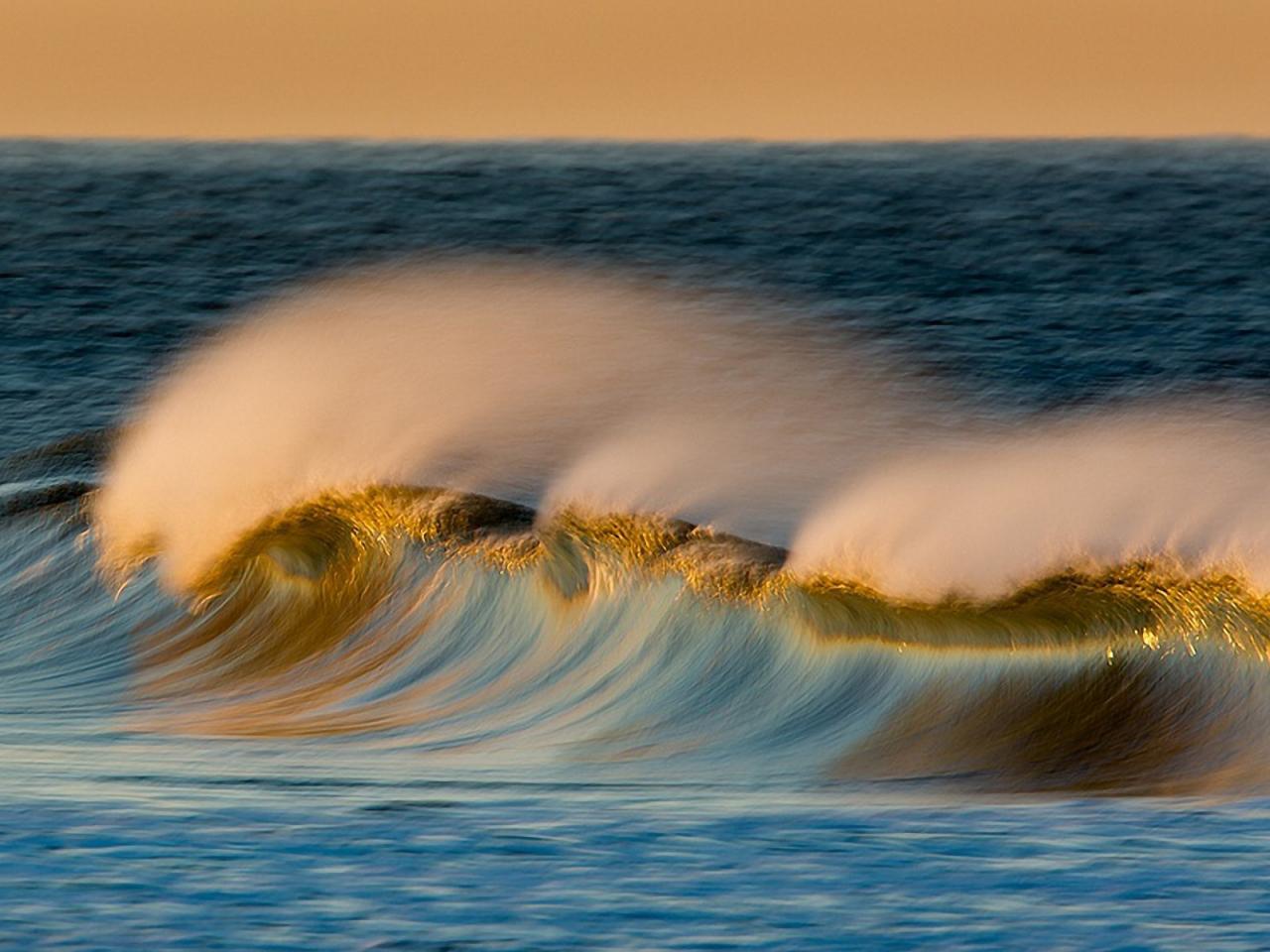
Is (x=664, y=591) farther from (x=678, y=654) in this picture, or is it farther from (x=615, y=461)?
(x=615, y=461)

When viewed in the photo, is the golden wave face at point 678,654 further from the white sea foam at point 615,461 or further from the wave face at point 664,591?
the white sea foam at point 615,461

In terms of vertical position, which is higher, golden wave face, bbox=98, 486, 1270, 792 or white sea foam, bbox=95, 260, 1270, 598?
white sea foam, bbox=95, 260, 1270, 598

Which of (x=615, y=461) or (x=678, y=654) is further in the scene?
(x=615, y=461)

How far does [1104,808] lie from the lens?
8.57m

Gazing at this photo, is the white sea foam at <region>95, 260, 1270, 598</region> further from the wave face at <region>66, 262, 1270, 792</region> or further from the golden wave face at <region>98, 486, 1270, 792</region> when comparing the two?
the golden wave face at <region>98, 486, 1270, 792</region>

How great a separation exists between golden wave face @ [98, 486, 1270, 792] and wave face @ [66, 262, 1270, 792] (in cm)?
2

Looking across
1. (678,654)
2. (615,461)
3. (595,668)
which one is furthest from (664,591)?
(615,461)

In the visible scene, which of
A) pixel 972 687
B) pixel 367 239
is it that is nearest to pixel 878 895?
pixel 972 687

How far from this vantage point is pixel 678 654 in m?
11.9

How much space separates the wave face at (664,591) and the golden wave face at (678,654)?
0.02 meters

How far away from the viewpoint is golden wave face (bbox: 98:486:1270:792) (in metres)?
10.0

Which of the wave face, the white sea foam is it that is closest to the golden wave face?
the wave face

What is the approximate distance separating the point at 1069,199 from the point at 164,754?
169ft

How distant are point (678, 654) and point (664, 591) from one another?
2.61ft
